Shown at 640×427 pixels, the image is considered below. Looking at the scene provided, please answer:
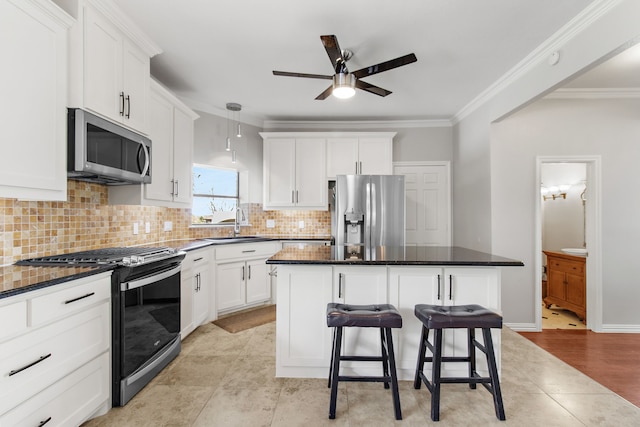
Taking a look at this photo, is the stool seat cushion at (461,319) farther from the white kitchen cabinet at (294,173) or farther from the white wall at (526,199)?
the white kitchen cabinet at (294,173)

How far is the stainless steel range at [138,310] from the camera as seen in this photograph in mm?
1838

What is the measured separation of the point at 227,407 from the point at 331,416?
2.17 feet

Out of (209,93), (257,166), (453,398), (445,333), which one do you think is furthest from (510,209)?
(209,93)

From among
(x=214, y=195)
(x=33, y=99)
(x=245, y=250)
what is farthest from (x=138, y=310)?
(x=214, y=195)

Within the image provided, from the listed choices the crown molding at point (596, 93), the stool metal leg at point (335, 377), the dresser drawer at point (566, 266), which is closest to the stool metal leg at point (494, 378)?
the stool metal leg at point (335, 377)

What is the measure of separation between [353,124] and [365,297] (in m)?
3.17

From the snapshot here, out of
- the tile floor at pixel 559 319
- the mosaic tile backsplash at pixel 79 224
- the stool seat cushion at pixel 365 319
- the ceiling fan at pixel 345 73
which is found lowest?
the tile floor at pixel 559 319

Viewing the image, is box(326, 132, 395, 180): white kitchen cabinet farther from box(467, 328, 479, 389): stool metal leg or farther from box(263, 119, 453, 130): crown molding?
box(467, 328, 479, 389): stool metal leg

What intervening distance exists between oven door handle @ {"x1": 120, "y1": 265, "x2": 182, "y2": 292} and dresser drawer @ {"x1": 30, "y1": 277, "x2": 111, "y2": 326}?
87 mm

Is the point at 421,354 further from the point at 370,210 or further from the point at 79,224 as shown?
the point at 79,224

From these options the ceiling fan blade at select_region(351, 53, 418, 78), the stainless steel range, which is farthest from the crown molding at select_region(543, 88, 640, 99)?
the stainless steel range

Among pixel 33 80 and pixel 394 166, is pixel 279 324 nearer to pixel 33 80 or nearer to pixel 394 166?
pixel 33 80

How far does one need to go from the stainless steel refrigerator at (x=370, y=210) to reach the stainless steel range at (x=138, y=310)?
221 centimetres

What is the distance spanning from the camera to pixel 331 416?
5.82 feet
